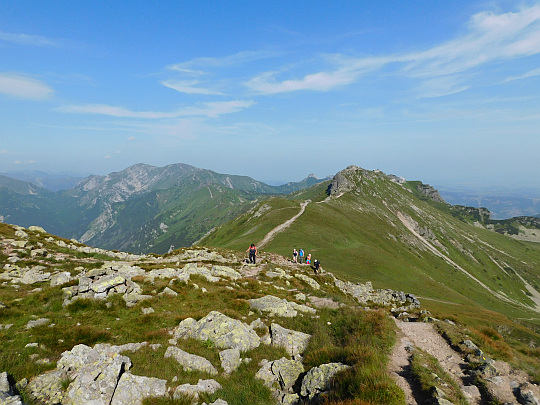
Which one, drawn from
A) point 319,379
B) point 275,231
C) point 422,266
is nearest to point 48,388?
point 319,379

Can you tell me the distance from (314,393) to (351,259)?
73542 mm

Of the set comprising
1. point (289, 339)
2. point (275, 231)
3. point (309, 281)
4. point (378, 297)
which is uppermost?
point (289, 339)

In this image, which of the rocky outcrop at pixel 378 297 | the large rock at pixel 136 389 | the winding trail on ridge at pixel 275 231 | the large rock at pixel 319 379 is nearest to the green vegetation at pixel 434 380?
the large rock at pixel 319 379

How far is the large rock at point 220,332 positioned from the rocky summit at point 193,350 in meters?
0.06

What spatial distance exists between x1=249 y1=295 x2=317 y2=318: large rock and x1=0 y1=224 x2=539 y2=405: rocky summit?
0.08m

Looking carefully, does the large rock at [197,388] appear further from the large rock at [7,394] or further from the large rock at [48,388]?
the large rock at [7,394]

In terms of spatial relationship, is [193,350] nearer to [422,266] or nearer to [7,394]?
[7,394]

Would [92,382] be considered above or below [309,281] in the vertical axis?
above

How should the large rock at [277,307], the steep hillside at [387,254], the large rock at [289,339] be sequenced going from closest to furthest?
1. the large rock at [289,339]
2. the large rock at [277,307]
3. the steep hillside at [387,254]

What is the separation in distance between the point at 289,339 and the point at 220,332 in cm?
418

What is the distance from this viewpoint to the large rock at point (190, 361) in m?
11.6

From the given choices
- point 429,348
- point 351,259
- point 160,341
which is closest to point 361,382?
point 429,348

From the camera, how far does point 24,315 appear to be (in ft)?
47.9

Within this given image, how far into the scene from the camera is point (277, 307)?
63.8 feet
